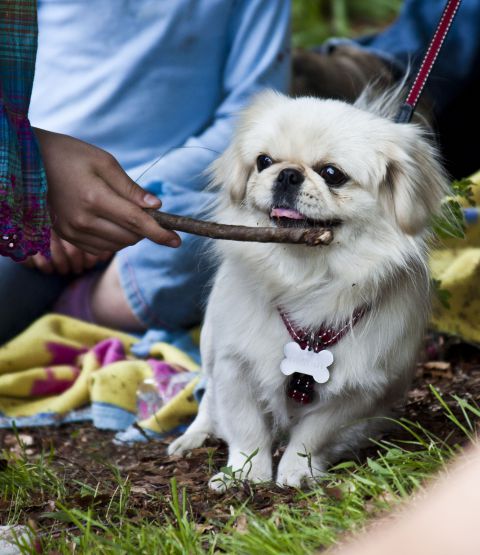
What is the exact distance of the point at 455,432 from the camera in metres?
2.42

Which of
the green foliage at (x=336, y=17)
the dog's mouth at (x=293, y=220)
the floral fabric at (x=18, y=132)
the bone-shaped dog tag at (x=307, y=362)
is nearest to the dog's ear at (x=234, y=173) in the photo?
the dog's mouth at (x=293, y=220)

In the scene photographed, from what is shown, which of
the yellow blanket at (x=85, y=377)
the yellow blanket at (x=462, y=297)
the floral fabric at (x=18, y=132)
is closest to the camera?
the floral fabric at (x=18, y=132)

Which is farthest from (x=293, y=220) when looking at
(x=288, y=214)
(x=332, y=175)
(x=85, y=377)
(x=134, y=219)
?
(x=85, y=377)

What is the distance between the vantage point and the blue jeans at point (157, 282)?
11.1 feet

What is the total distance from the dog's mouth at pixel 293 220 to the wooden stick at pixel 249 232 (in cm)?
6

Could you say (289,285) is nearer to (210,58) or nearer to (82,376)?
(82,376)

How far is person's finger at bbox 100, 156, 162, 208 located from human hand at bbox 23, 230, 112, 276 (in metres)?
1.27

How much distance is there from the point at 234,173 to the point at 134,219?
0.44 meters

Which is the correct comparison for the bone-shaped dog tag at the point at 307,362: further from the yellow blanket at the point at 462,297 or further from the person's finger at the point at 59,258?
the person's finger at the point at 59,258

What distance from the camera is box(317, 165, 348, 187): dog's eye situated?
2.22 m

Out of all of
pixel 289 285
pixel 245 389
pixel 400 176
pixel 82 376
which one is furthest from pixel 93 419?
pixel 400 176

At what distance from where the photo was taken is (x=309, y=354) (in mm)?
2279

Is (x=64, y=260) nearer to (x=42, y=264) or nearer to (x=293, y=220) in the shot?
(x=42, y=264)

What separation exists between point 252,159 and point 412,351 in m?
0.68
